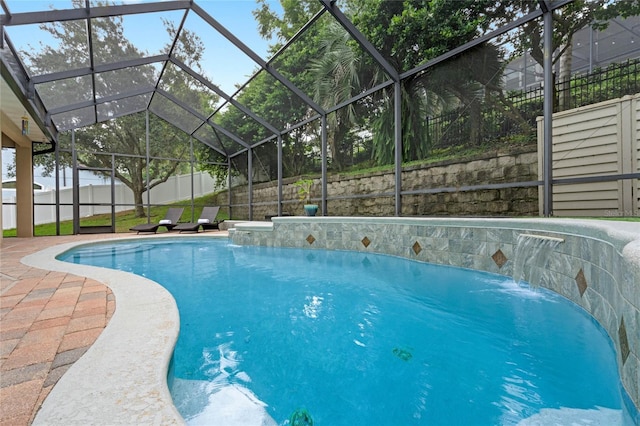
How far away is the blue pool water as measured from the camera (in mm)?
1467

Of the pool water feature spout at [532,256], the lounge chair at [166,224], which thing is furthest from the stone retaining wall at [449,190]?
the lounge chair at [166,224]

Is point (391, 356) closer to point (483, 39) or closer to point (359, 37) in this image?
point (483, 39)

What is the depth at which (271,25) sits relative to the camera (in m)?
7.53

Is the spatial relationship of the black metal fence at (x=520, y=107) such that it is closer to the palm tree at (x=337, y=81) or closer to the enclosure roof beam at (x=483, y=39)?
the enclosure roof beam at (x=483, y=39)

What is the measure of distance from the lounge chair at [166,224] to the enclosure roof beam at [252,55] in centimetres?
596

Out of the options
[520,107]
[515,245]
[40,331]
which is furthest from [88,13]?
[515,245]

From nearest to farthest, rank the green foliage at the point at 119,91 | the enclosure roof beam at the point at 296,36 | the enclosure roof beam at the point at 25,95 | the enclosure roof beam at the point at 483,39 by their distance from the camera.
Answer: the enclosure roof beam at the point at 483,39, the enclosure roof beam at the point at 25,95, the enclosure roof beam at the point at 296,36, the green foliage at the point at 119,91

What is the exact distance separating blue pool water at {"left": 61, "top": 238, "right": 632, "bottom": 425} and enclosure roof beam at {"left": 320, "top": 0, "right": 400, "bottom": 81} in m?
4.43

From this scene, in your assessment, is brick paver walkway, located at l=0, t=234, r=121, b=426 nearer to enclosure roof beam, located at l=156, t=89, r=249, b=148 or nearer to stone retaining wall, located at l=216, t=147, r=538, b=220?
stone retaining wall, located at l=216, t=147, r=538, b=220

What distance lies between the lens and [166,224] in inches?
403

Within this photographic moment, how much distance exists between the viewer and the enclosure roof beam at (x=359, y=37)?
556cm

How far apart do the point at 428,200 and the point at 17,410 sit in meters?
6.11

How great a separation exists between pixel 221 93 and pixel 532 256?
902 centimetres

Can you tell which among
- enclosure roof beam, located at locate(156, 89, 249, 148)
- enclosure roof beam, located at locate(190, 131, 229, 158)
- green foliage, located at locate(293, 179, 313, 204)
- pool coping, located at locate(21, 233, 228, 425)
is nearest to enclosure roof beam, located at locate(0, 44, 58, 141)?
enclosure roof beam, located at locate(156, 89, 249, 148)
